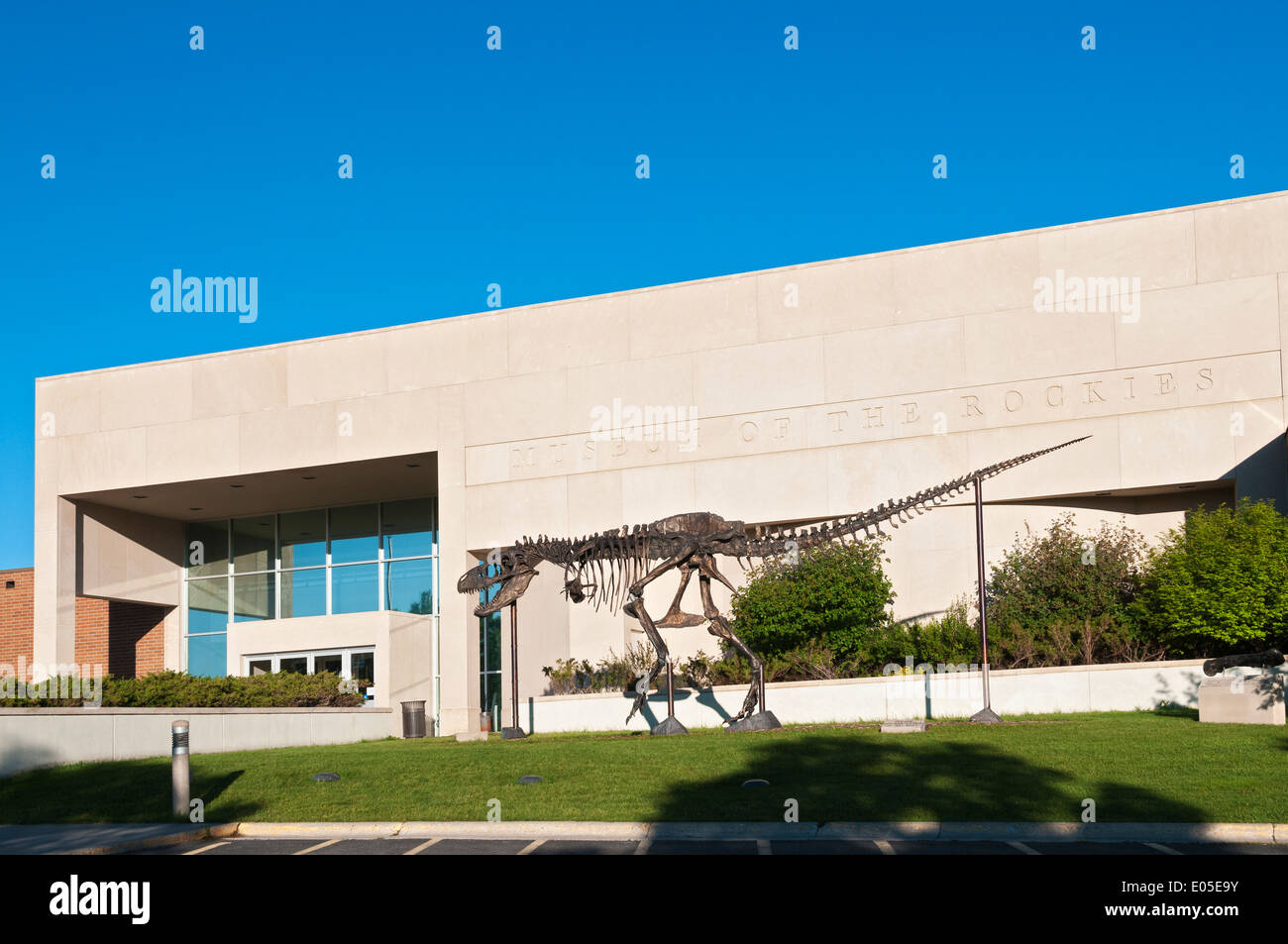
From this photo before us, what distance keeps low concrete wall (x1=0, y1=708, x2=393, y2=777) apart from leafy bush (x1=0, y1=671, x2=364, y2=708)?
1214 mm

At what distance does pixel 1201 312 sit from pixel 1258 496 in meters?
4.23

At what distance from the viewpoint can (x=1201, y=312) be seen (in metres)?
25.8

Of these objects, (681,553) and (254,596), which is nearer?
(681,553)

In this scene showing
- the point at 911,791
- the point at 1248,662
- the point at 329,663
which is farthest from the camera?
the point at 329,663

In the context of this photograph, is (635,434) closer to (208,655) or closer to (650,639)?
(650,639)

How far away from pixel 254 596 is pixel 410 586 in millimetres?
6384

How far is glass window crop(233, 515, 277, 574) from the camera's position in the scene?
130 ft

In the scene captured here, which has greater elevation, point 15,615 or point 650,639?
point 15,615

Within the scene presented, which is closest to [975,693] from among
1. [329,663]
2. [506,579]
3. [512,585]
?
[512,585]

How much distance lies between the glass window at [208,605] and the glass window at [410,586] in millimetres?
6765

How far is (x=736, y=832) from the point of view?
10.4 m

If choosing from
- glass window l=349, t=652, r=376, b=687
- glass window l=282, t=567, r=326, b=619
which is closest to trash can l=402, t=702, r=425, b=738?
glass window l=349, t=652, r=376, b=687

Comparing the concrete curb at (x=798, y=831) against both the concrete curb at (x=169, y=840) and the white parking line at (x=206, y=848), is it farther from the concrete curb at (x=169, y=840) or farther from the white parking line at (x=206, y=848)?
the white parking line at (x=206, y=848)

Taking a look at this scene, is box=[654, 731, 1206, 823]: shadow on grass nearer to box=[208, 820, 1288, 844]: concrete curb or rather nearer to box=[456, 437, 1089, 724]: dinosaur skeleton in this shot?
box=[208, 820, 1288, 844]: concrete curb
